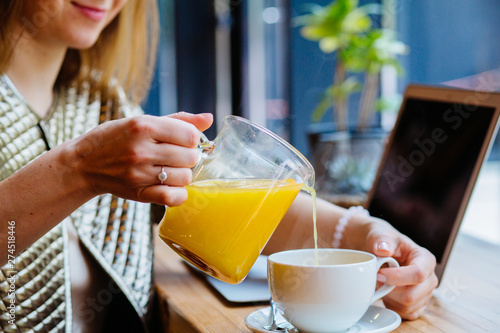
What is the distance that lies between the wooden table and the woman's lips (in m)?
0.54

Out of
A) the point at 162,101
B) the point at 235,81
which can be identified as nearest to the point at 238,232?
the point at 235,81

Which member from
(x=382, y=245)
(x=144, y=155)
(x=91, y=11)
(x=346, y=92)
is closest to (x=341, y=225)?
(x=382, y=245)

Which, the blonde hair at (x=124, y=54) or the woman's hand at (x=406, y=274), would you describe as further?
the blonde hair at (x=124, y=54)

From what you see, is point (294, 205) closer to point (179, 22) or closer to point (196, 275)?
point (196, 275)

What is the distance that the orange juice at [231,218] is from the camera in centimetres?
68

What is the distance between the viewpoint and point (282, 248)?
1.07 metres

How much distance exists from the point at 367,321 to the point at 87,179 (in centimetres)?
40

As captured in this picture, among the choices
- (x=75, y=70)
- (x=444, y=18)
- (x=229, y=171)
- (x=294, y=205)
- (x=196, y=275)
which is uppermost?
(x=444, y=18)

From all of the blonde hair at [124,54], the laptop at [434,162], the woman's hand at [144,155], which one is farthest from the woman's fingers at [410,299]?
the blonde hair at [124,54]

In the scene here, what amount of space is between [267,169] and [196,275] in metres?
0.46

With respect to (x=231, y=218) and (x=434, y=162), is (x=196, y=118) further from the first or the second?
(x=434, y=162)

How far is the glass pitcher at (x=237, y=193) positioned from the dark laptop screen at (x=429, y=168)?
14.9 inches

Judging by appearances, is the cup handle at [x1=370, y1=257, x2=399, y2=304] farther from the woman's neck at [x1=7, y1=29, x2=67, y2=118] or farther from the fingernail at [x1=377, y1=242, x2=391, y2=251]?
the woman's neck at [x1=7, y1=29, x2=67, y2=118]

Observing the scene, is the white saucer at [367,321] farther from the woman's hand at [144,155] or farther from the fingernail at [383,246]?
the woman's hand at [144,155]
